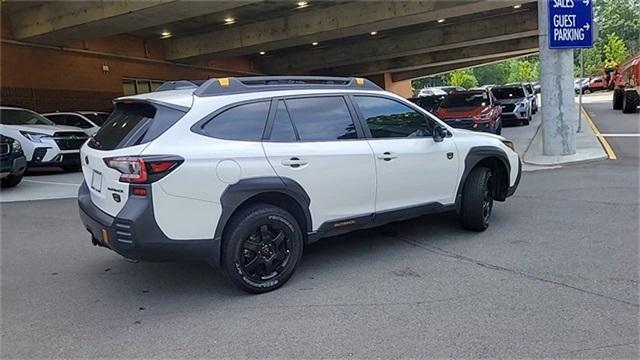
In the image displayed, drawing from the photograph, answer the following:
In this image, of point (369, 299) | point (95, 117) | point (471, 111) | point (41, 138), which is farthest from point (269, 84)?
point (95, 117)

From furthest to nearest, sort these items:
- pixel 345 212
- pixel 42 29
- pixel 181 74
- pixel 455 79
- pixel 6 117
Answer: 1. pixel 455 79
2. pixel 181 74
3. pixel 42 29
4. pixel 6 117
5. pixel 345 212

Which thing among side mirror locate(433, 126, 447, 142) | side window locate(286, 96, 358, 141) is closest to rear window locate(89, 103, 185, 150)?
side window locate(286, 96, 358, 141)

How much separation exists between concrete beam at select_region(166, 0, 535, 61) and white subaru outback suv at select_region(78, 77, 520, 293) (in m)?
13.4

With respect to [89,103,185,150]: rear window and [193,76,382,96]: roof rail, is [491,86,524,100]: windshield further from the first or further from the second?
[89,103,185,150]: rear window

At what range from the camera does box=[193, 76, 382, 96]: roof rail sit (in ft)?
14.7

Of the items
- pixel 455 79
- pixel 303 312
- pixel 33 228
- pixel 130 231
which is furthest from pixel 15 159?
pixel 455 79

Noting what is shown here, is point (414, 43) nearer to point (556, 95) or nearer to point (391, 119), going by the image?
point (556, 95)

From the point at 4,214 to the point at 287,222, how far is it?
19.2 feet

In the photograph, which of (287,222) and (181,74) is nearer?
(287,222)

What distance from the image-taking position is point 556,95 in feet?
37.5

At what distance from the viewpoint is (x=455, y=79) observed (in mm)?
76938

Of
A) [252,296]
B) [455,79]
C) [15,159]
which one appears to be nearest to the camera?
[252,296]

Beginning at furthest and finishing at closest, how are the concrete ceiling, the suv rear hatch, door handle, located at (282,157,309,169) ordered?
the concrete ceiling < door handle, located at (282,157,309,169) < the suv rear hatch

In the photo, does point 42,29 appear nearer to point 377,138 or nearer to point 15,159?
point 15,159
